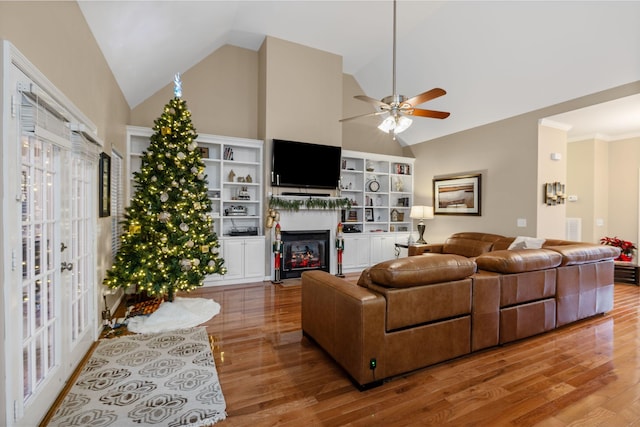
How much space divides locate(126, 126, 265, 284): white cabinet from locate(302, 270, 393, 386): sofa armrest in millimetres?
2958

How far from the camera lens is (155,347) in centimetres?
283

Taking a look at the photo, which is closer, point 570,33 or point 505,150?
point 570,33

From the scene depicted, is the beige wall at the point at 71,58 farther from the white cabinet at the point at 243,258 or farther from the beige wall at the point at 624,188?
the beige wall at the point at 624,188

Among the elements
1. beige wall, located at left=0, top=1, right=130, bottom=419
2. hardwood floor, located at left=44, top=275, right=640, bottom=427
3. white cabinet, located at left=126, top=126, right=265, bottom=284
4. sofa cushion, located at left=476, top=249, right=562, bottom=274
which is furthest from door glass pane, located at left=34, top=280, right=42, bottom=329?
sofa cushion, located at left=476, top=249, right=562, bottom=274

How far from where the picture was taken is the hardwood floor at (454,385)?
6.23 feet

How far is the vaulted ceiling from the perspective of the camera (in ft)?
11.3

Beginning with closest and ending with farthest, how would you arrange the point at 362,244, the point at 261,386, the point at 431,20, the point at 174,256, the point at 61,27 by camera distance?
the point at 61,27
the point at 261,386
the point at 174,256
the point at 431,20
the point at 362,244

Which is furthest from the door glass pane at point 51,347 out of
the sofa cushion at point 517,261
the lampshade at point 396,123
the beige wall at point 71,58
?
the sofa cushion at point 517,261

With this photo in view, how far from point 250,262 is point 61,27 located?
4.01m

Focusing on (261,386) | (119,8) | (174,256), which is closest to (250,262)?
(174,256)

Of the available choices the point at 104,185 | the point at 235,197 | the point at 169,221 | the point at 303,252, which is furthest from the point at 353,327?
the point at 235,197

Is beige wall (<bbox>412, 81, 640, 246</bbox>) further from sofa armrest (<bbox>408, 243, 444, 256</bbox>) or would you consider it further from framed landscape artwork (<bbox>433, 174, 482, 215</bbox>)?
sofa armrest (<bbox>408, 243, 444, 256</bbox>)

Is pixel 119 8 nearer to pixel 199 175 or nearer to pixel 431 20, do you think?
pixel 199 175

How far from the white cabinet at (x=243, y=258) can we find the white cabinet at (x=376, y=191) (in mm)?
2044
